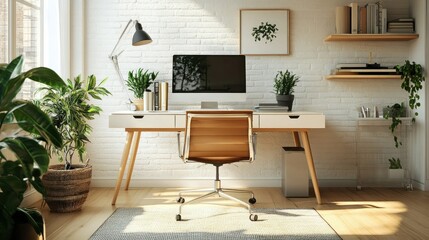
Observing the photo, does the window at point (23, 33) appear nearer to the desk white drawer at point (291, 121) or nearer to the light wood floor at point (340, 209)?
the light wood floor at point (340, 209)

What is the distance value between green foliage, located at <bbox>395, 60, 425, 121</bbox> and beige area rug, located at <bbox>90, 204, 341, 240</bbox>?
1592mm

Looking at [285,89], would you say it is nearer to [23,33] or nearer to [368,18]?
[368,18]

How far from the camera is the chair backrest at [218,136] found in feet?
11.9

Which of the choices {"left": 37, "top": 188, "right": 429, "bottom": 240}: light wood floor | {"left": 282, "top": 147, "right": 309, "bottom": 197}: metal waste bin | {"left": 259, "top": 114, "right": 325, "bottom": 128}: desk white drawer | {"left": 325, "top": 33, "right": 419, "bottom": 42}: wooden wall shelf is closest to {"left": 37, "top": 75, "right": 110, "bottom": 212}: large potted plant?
{"left": 37, "top": 188, "right": 429, "bottom": 240}: light wood floor

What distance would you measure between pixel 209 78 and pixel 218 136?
975 millimetres

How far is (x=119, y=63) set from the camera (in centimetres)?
492

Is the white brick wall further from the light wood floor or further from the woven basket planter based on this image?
the woven basket planter

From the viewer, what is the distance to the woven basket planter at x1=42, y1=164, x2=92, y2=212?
12.2ft

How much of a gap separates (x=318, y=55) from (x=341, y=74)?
0.32m

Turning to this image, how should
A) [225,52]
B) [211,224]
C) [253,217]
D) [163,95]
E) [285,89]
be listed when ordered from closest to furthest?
[211,224] → [253,217] → [163,95] → [285,89] → [225,52]

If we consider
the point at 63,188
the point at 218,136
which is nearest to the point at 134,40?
the point at 218,136

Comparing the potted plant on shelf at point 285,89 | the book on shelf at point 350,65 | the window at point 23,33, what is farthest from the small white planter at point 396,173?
the window at point 23,33

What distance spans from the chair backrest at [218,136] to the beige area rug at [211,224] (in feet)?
1.38

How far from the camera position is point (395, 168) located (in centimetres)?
484
